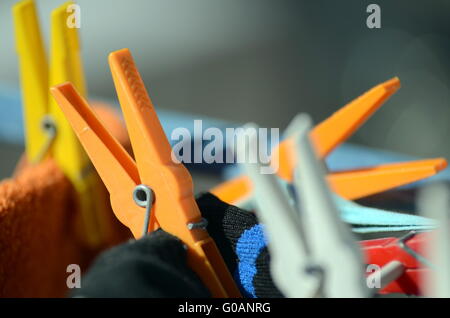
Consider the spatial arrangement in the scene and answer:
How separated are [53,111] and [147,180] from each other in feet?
0.81

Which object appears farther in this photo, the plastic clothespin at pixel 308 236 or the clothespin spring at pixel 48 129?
the clothespin spring at pixel 48 129

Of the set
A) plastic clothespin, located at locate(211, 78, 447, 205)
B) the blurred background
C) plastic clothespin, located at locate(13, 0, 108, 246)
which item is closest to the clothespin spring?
plastic clothespin, located at locate(13, 0, 108, 246)

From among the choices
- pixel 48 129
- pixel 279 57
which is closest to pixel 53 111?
pixel 48 129

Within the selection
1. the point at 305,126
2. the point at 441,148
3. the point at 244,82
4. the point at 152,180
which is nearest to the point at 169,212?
the point at 152,180

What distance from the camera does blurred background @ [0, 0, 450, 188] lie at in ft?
5.95

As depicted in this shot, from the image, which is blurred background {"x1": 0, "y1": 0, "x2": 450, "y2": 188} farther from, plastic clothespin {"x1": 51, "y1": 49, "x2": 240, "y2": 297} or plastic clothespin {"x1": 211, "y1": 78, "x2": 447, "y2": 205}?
plastic clothespin {"x1": 51, "y1": 49, "x2": 240, "y2": 297}

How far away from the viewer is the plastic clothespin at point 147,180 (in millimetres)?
346

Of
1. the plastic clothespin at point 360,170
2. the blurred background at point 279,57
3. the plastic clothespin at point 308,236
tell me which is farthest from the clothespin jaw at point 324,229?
the blurred background at point 279,57

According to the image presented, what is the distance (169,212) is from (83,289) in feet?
0.24

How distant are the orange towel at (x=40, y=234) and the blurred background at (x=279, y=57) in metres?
1.27

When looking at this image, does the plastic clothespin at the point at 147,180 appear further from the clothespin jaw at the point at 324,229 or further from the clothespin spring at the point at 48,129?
the clothespin spring at the point at 48,129

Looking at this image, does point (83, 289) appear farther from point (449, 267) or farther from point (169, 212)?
point (449, 267)

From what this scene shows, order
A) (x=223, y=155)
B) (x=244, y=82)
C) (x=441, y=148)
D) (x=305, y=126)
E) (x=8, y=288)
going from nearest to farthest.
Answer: (x=305, y=126) < (x=8, y=288) < (x=223, y=155) < (x=441, y=148) < (x=244, y=82)
